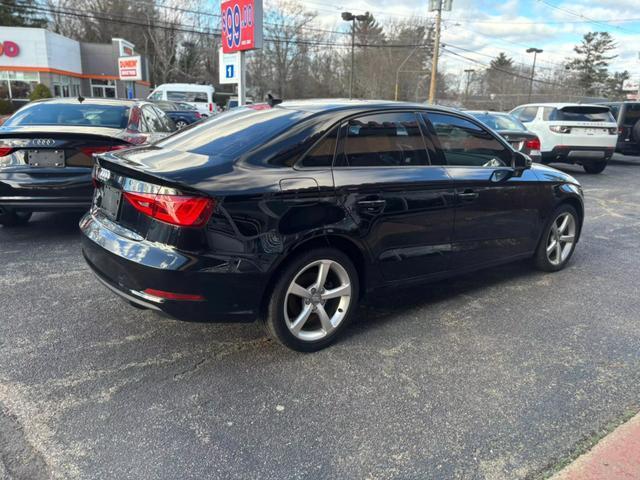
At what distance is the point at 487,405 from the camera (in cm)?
271

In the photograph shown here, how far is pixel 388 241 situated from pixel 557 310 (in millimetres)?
1727

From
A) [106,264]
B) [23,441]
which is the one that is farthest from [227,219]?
[23,441]

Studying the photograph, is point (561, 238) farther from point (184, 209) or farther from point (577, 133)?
point (577, 133)

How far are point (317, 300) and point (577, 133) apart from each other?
1070 cm

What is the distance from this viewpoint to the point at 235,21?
9.69 meters

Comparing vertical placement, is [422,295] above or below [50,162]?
below

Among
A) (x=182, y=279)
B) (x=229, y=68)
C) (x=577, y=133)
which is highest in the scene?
(x=229, y=68)

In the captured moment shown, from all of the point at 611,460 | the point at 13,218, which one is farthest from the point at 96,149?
the point at 611,460

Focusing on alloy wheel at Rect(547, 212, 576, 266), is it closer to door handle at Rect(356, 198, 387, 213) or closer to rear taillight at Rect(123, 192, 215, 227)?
door handle at Rect(356, 198, 387, 213)

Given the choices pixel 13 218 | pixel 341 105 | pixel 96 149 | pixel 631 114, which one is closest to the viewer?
pixel 341 105

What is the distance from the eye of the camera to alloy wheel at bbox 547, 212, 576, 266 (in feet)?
16.1

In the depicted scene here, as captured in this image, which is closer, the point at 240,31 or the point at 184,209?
the point at 184,209

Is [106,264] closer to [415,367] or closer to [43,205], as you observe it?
[415,367]

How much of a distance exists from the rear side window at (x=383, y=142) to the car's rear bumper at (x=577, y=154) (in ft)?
30.6
